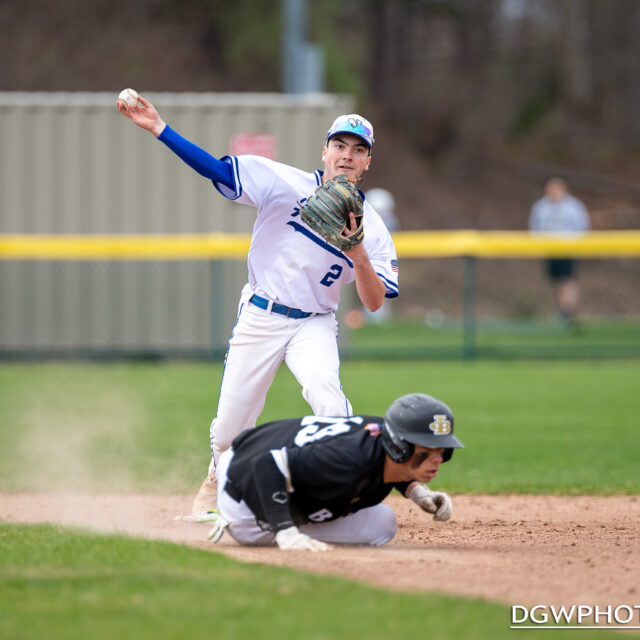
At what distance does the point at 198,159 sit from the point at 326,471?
63.6 inches

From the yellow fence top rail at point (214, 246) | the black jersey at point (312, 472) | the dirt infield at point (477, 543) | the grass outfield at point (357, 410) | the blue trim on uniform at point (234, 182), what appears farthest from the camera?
the yellow fence top rail at point (214, 246)

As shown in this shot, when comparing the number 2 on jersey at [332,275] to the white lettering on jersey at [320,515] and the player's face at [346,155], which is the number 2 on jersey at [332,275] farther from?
the white lettering on jersey at [320,515]

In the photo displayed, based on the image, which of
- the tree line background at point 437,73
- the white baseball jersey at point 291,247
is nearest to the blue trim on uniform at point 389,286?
the white baseball jersey at point 291,247

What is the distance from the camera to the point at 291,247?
5320 millimetres

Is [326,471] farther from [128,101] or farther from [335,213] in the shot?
[128,101]

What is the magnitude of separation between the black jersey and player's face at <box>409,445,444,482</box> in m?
0.15

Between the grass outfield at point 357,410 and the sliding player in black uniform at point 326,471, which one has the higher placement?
the sliding player in black uniform at point 326,471

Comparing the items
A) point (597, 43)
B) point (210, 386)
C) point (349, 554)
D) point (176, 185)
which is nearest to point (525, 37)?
point (597, 43)

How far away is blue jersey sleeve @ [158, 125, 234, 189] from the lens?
5086mm

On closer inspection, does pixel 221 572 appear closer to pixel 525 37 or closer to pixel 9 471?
pixel 9 471

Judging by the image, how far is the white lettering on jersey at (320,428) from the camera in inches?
181

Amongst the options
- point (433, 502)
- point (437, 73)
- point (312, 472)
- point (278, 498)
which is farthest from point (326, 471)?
point (437, 73)

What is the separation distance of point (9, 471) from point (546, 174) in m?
25.3

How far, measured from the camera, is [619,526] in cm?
573
